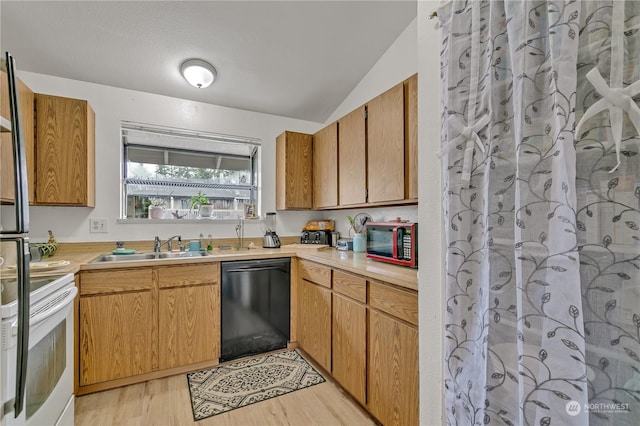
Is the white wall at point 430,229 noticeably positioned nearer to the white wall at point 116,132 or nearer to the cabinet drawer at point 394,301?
the cabinet drawer at point 394,301

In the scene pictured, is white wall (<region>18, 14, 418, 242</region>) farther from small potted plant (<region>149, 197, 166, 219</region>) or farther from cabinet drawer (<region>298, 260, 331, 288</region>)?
cabinet drawer (<region>298, 260, 331, 288</region>)

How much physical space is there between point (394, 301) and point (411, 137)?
1008 millimetres

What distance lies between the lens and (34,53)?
2.06m

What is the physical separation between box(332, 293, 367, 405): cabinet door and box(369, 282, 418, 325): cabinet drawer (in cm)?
15

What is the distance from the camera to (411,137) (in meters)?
1.76

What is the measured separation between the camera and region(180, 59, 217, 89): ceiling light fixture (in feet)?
7.48

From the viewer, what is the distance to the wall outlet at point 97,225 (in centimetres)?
236

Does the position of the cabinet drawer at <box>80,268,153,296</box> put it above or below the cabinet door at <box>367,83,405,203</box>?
below

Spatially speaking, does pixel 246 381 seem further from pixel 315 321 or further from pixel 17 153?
pixel 17 153

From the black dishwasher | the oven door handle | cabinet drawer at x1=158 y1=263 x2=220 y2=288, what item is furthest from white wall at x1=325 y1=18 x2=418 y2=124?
the oven door handle

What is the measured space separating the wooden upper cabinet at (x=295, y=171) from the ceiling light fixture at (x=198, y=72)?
0.85 meters

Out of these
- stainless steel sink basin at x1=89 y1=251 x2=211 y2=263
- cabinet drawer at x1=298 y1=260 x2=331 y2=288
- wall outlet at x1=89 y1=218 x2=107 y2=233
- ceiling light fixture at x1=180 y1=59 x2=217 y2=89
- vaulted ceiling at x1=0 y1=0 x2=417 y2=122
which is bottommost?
cabinet drawer at x1=298 y1=260 x2=331 y2=288

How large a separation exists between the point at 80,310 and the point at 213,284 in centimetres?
83

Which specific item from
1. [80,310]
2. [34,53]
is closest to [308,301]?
[80,310]
